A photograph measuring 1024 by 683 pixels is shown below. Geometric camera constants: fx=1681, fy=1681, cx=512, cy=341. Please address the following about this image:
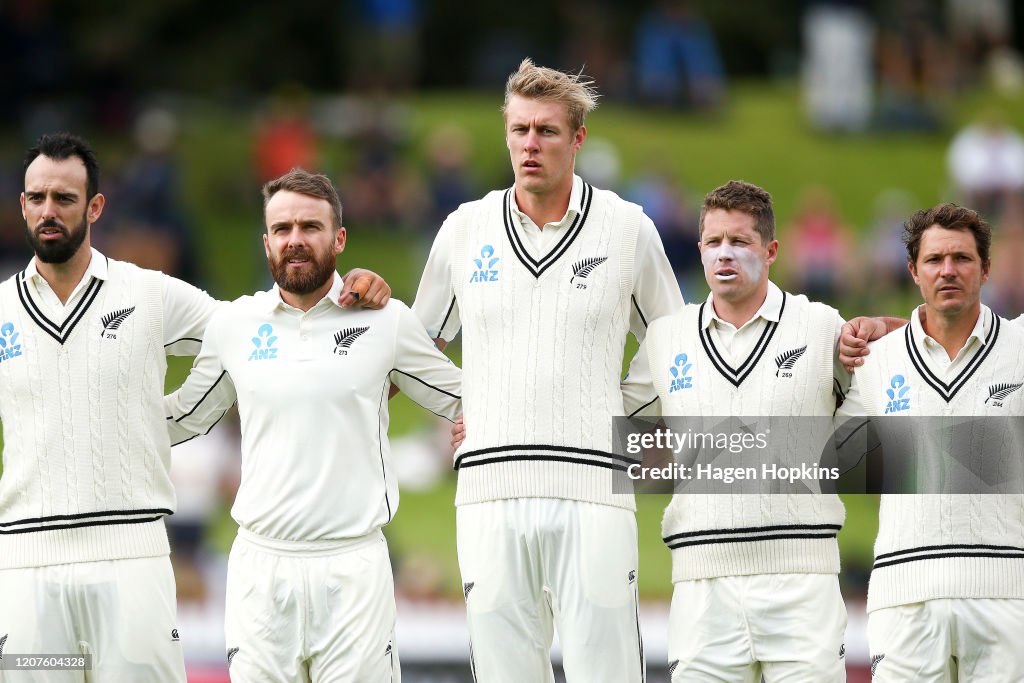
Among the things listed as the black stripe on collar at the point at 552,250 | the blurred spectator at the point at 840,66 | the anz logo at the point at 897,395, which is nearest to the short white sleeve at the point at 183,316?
the black stripe on collar at the point at 552,250

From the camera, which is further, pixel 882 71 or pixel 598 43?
pixel 598 43

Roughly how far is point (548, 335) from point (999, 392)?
1.81 m

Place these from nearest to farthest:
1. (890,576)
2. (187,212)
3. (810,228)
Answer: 1. (890,576)
2. (810,228)
3. (187,212)

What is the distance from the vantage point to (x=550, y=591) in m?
6.55

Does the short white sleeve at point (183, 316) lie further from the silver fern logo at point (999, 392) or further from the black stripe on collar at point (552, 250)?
the silver fern logo at point (999, 392)

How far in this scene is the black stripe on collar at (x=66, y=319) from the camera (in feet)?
22.3

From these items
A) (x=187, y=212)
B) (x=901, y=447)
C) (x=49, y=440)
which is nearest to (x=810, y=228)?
(x=187, y=212)

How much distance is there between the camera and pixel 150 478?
685cm

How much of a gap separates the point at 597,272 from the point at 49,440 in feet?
7.50

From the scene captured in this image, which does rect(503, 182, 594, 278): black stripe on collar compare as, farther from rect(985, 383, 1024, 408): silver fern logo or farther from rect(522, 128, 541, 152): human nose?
rect(985, 383, 1024, 408): silver fern logo

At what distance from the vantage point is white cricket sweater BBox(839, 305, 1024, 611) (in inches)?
258

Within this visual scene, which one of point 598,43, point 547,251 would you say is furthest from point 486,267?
point 598,43

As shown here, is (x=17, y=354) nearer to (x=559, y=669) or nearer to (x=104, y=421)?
(x=104, y=421)

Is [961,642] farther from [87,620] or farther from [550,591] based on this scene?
[87,620]
